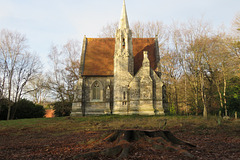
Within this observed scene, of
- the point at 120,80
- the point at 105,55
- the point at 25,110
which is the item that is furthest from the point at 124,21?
the point at 25,110

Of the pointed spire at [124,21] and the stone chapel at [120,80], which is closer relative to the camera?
the stone chapel at [120,80]

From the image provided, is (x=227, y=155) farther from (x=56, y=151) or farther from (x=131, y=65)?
(x=131, y=65)

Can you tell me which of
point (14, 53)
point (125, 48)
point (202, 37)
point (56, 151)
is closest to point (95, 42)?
point (125, 48)

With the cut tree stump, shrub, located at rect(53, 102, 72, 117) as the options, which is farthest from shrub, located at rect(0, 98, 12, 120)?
the cut tree stump

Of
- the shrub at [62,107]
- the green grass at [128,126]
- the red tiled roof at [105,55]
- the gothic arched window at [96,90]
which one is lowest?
the green grass at [128,126]

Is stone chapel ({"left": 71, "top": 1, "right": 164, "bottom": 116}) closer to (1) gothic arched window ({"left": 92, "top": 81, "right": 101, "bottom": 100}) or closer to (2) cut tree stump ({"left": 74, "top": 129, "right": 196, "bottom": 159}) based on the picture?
(1) gothic arched window ({"left": 92, "top": 81, "right": 101, "bottom": 100})

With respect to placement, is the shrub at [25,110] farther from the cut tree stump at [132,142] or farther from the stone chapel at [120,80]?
the cut tree stump at [132,142]

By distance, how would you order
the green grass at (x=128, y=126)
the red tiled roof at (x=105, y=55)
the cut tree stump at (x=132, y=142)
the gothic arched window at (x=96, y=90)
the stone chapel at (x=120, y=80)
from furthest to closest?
the red tiled roof at (x=105, y=55) → the gothic arched window at (x=96, y=90) → the stone chapel at (x=120, y=80) → the green grass at (x=128, y=126) → the cut tree stump at (x=132, y=142)

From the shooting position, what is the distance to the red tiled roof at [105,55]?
26.6m

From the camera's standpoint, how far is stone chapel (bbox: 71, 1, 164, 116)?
24023 millimetres

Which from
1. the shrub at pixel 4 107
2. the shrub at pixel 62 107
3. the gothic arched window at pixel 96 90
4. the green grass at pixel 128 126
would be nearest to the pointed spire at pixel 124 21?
the gothic arched window at pixel 96 90

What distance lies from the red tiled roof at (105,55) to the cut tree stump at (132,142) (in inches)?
719

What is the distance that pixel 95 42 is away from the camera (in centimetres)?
2956

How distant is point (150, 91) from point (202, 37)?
7.97 meters
